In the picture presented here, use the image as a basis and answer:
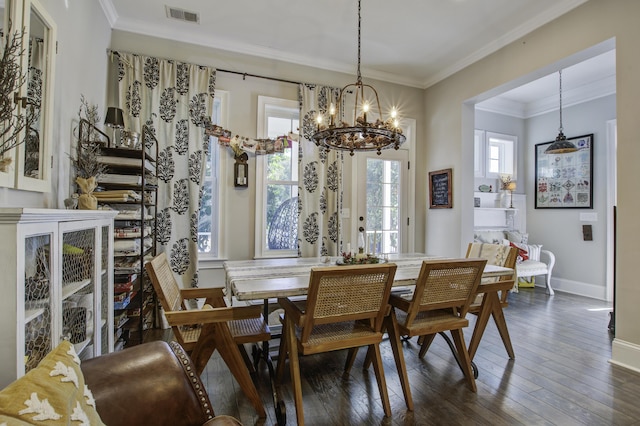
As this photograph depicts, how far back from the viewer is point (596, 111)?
15.2 feet

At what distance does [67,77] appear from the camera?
221 cm

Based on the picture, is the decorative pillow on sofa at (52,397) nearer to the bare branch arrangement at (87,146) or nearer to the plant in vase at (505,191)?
the bare branch arrangement at (87,146)

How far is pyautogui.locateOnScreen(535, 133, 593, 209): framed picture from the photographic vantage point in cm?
468

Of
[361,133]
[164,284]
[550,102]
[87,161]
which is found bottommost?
[164,284]

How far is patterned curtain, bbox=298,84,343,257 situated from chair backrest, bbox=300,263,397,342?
212 cm

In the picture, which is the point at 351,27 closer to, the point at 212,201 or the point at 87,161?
the point at 212,201

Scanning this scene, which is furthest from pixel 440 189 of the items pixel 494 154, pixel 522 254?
pixel 494 154

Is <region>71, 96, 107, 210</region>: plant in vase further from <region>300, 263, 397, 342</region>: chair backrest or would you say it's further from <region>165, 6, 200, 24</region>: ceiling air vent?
<region>300, 263, 397, 342</region>: chair backrest

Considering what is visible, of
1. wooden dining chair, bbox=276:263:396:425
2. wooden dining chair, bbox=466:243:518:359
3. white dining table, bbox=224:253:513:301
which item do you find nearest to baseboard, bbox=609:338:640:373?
wooden dining chair, bbox=466:243:518:359

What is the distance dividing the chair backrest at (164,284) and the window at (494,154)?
4.96m

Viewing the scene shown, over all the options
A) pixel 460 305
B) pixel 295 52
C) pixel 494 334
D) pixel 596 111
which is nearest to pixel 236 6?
pixel 295 52

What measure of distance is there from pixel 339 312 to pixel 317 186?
2379mm

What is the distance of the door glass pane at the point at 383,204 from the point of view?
444 centimetres

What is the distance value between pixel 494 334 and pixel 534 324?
674 mm
